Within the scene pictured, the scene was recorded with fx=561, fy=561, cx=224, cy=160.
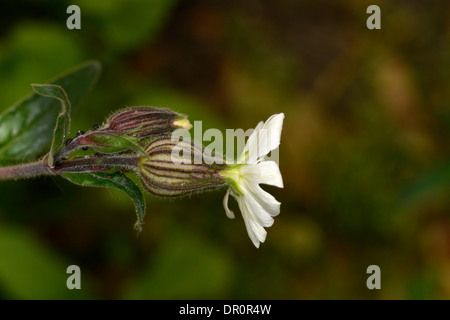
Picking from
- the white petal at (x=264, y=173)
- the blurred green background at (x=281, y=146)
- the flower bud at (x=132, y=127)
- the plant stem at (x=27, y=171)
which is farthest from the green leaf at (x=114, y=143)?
the blurred green background at (x=281, y=146)

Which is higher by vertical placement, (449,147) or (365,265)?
(449,147)

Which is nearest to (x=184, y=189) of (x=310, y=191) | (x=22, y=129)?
(x=22, y=129)

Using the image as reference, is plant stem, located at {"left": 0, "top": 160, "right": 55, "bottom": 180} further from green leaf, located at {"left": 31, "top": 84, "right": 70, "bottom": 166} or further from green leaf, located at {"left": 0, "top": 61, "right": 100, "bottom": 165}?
green leaf, located at {"left": 0, "top": 61, "right": 100, "bottom": 165}

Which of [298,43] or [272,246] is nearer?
[272,246]

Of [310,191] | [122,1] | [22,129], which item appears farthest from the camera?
[310,191]

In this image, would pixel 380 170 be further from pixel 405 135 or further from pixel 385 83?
pixel 385 83

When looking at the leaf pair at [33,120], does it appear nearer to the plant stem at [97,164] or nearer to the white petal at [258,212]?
the plant stem at [97,164]

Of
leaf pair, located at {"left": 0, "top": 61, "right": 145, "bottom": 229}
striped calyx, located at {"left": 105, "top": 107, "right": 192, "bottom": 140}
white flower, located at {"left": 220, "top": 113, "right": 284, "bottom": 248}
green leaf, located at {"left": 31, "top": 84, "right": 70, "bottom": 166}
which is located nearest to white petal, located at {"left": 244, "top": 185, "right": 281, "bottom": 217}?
white flower, located at {"left": 220, "top": 113, "right": 284, "bottom": 248}

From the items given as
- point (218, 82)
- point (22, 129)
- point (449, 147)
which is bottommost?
point (22, 129)
